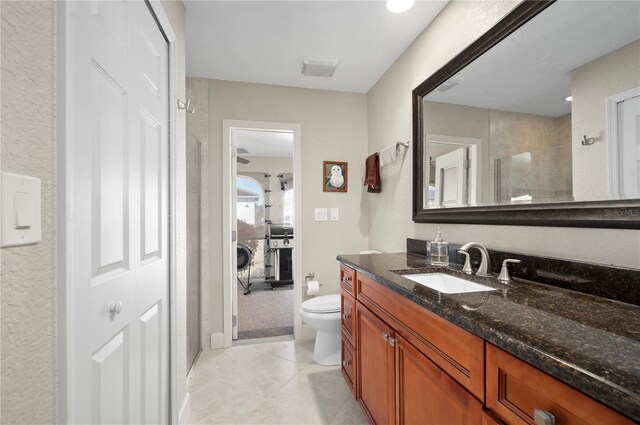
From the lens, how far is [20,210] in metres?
0.47

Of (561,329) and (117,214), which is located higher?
(117,214)

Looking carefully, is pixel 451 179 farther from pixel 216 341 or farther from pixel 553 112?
pixel 216 341

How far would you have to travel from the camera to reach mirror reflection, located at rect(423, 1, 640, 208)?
36.9 inches

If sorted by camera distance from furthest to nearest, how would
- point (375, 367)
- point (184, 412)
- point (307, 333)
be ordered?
point (307, 333) < point (184, 412) < point (375, 367)

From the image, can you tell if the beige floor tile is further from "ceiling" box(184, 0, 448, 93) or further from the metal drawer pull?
"ceiling" box(184, 0, 448, 93)

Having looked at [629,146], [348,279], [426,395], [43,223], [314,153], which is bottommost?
[426,395]

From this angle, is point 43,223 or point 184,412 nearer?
point 43,223

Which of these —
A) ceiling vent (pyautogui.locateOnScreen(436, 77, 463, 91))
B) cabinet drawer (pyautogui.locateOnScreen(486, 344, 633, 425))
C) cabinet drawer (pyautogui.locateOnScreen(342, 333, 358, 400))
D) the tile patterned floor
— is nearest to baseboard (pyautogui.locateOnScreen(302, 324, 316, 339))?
the tile patterned floor

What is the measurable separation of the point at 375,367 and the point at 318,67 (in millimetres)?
2244

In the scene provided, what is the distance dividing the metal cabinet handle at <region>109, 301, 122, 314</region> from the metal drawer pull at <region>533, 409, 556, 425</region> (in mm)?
1122

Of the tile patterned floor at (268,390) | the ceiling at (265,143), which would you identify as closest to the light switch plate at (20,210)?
the tile patterned floor at (268,390)

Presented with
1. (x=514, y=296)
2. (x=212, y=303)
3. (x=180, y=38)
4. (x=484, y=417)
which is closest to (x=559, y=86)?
(x=514, y=296)

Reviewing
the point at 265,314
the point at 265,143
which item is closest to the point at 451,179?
the point at 265,314

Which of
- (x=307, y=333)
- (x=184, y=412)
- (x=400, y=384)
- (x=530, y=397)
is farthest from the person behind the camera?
(x=307, y=333)
